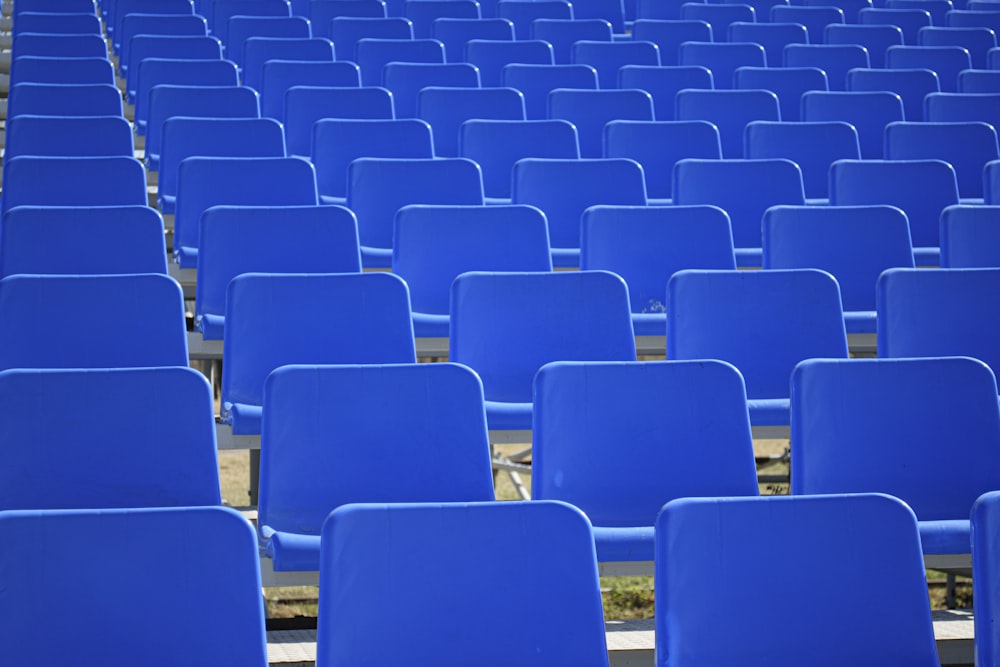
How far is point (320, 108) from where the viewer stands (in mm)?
3764

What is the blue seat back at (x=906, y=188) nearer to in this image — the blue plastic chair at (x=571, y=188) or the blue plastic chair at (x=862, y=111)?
the blue plastic chair at (x=571, y=188)

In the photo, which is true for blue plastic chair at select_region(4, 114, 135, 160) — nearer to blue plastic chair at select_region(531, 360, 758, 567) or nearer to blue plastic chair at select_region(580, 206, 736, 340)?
blue plastic chair at select_region(580, 206, 736, 340)

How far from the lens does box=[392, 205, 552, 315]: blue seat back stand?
9.12 feet

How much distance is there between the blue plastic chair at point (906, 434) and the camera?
1.98 metres

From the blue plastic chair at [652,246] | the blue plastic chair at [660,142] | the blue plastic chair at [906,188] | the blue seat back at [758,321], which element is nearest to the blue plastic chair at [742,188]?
the blue plastic chair at [906,188]

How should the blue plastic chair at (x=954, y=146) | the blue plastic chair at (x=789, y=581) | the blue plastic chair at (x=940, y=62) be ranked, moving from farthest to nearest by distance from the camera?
1. the blue plastic chair at (x=940, y=62)
2. the blue plastic chair at (x=954, y=146)
3. the blue plastic chair at (x=789, y=581)

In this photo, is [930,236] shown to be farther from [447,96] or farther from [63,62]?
[63,62]

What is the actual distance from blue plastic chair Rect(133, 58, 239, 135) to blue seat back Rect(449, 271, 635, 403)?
1894mm

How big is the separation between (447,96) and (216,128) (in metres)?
0.75

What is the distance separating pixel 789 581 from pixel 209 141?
7.41 ft

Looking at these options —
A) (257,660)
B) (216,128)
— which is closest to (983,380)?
(257,660)

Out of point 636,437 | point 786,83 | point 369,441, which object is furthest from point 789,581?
point 786,83

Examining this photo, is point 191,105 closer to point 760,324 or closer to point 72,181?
point 72,181

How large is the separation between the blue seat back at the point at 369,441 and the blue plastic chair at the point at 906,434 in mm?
478
